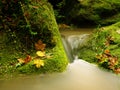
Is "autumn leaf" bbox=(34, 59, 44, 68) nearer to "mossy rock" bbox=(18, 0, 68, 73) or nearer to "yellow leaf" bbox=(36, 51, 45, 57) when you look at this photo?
"mossy rock" bbox=(18, 0, 68, 73)

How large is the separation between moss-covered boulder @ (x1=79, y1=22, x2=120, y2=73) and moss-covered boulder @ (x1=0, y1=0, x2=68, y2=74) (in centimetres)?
80

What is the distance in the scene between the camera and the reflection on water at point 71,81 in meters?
5.36

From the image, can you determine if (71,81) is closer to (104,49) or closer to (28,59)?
(28,59)

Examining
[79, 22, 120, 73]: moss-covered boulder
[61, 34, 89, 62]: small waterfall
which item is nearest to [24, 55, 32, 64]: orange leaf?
[61, 34, 89, 62]: small waterfall

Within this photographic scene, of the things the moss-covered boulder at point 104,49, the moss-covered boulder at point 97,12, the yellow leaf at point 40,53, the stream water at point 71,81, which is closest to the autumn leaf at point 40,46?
the yellow leaf at point 40,53

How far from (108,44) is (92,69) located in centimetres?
114

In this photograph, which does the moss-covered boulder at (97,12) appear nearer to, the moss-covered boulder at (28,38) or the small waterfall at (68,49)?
the small waterfall at (68,49)

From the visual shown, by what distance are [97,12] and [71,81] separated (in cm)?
459

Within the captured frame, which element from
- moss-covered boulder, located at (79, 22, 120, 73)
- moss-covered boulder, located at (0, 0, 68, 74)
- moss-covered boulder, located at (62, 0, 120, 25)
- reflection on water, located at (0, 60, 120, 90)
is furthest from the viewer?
moss-covered boulder, located at (62, 0, 120, 25)

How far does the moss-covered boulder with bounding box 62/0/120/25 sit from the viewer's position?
9.72 metres

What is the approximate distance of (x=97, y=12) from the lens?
977 centimetres

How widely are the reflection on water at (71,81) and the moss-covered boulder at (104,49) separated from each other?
0.87 ft

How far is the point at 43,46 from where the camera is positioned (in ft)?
20.9

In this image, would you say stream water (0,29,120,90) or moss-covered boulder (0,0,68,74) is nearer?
stream water (0,29,120,90)
